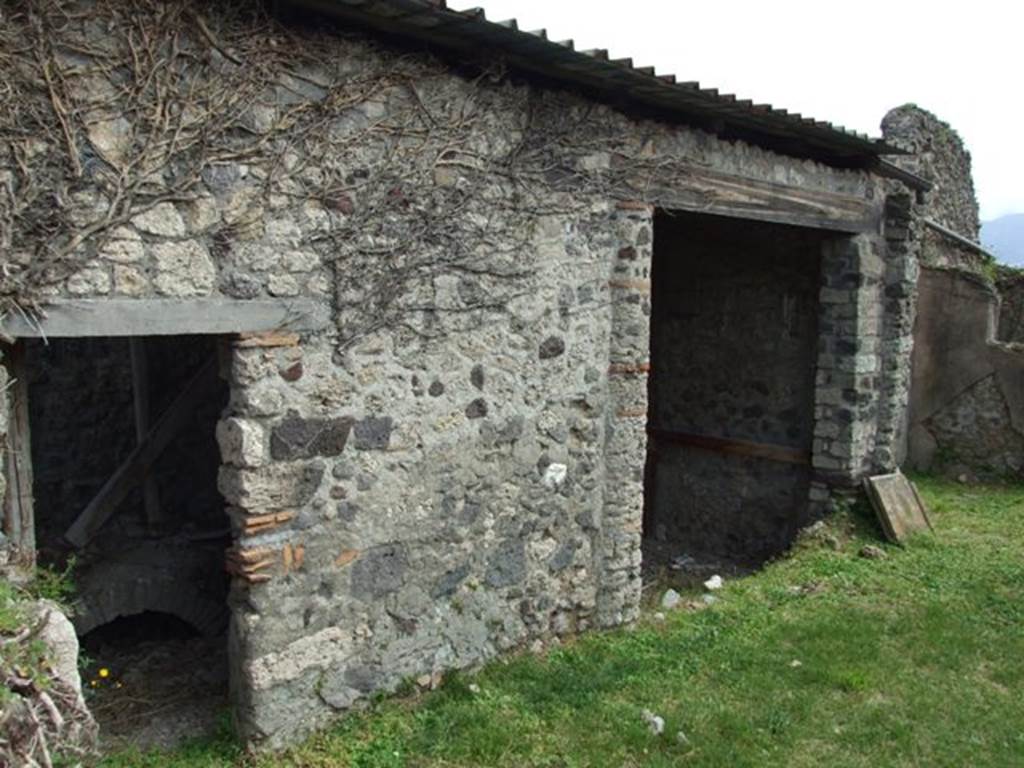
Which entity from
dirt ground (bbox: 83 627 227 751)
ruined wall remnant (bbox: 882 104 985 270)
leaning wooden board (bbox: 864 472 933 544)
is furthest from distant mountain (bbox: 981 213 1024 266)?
dirt ground (bbox: 83 627 227 751)

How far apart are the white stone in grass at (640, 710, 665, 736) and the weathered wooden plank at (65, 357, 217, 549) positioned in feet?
10.8

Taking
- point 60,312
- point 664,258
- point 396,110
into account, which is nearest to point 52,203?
point 60,312

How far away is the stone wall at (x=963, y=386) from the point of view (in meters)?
10.2

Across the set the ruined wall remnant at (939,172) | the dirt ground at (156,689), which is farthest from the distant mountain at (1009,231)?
the dirt ground at (156,689)

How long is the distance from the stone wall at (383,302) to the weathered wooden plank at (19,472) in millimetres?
592

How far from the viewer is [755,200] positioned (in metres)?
6.63

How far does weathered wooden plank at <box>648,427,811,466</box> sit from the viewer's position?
8.32 meters

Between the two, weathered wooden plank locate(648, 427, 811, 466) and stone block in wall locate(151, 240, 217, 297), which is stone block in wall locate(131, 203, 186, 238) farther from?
weathered wooden plank locate(648, 427, 811, 466)

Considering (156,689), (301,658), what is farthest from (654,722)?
(156,689)

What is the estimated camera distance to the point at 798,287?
8.28 meters

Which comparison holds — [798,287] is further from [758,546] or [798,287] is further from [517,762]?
[517,762]

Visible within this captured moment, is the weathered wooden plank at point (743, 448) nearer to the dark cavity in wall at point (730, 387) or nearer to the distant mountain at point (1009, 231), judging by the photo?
the dark cavity in wall at point (730, 387)

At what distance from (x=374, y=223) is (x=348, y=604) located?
178 centimetres

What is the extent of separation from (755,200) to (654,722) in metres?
3.82
